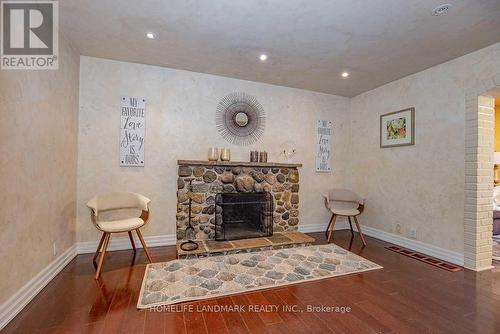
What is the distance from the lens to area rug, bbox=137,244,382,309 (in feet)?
6.59

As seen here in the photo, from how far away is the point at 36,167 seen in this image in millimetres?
2010

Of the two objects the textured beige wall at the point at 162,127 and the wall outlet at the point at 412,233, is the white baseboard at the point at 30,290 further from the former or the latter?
the wall outlet at the point at 412,233

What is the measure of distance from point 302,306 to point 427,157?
2.61m

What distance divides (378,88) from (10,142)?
14.9ft

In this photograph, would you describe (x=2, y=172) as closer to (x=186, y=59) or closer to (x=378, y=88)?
(x=186, y=59)

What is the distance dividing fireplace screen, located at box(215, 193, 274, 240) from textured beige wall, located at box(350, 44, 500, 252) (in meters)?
1.79

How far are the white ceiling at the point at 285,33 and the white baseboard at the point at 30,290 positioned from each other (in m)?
2.37

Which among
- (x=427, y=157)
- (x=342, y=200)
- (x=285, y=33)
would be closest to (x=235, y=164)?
(x=285, y=33)

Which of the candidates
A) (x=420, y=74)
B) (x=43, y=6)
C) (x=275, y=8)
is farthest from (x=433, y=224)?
(x=43, y=6)

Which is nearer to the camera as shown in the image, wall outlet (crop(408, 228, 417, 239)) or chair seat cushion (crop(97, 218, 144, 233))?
chair seat cushion (crop(97, 218, 144, 233))

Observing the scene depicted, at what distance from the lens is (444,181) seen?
2.89 metres

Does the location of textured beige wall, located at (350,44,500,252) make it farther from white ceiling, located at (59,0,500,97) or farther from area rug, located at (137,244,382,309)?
area rug, located at (137,244,382,309)

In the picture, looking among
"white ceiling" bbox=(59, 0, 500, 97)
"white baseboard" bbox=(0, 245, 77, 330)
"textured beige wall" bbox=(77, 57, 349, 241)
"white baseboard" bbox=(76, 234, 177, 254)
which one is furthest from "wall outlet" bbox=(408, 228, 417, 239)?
"white baseboard" bbox=(0, 245, 77, 330)

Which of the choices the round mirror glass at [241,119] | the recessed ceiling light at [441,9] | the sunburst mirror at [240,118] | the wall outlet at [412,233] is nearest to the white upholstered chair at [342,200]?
the wall outlet at [412,233]
